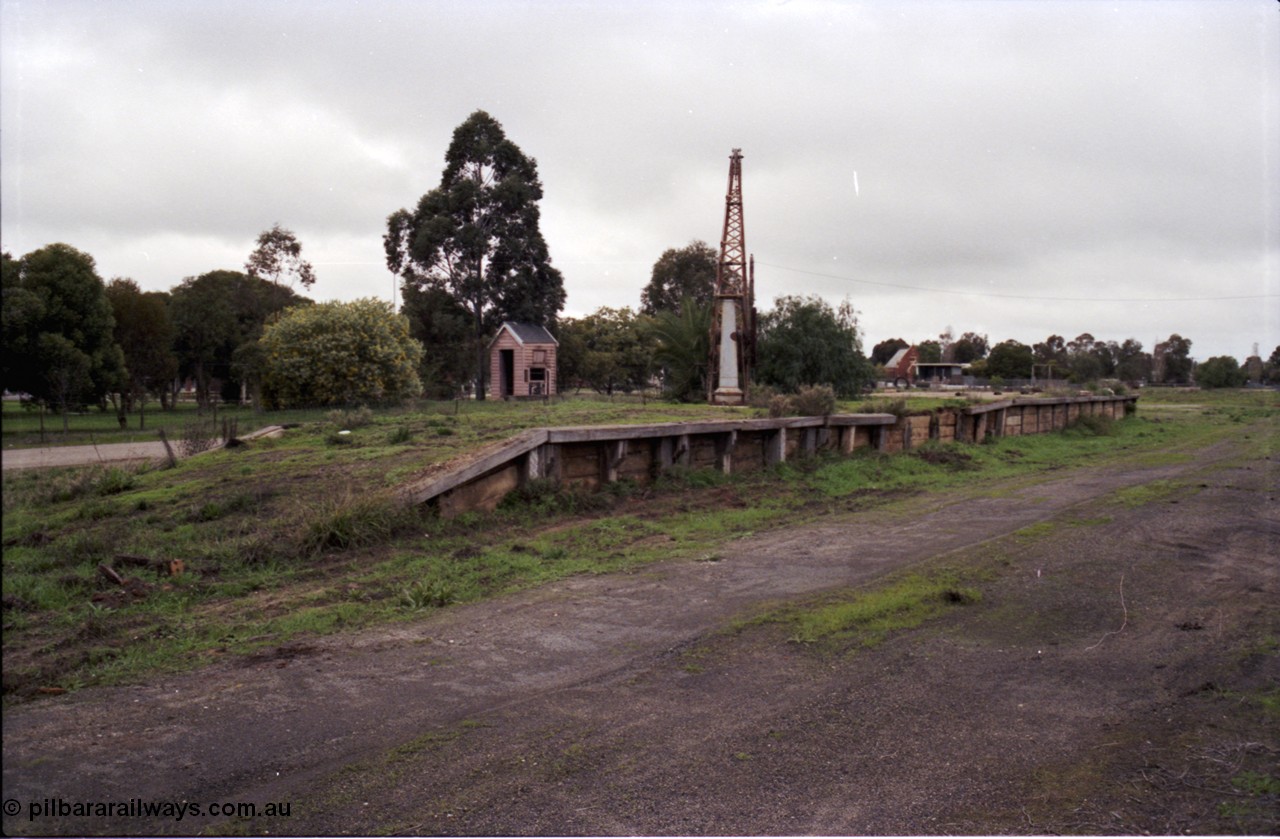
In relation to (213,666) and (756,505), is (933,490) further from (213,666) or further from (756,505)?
(213,666)

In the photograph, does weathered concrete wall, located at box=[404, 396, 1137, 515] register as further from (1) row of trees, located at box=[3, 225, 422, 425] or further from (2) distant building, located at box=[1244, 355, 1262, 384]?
(2) distant building, located at box=[1244, 355, 1262, 384]

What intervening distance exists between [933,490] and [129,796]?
542 inches

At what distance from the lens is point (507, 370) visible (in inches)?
1965

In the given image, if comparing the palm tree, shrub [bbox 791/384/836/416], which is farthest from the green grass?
the palm tree

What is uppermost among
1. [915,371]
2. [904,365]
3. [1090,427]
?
[904,365]

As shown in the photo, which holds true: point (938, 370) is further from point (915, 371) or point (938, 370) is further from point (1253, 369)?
point (1253, 369)

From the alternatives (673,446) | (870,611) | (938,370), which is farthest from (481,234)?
(938,370)

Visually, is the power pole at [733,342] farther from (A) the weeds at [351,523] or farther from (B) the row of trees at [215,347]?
(A) the weeds at [351,523]

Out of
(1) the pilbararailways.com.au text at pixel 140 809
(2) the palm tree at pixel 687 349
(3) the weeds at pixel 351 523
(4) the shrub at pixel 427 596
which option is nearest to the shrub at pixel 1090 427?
(2) the palm tree at pixel 687 349

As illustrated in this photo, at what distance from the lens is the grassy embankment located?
22.0 ft

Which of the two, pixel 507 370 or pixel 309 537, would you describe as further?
pixel 507 370

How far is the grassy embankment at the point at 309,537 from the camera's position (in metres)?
6.70

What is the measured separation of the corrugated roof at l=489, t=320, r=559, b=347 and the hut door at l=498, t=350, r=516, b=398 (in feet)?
3.35

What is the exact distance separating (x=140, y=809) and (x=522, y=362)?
44709 mm
